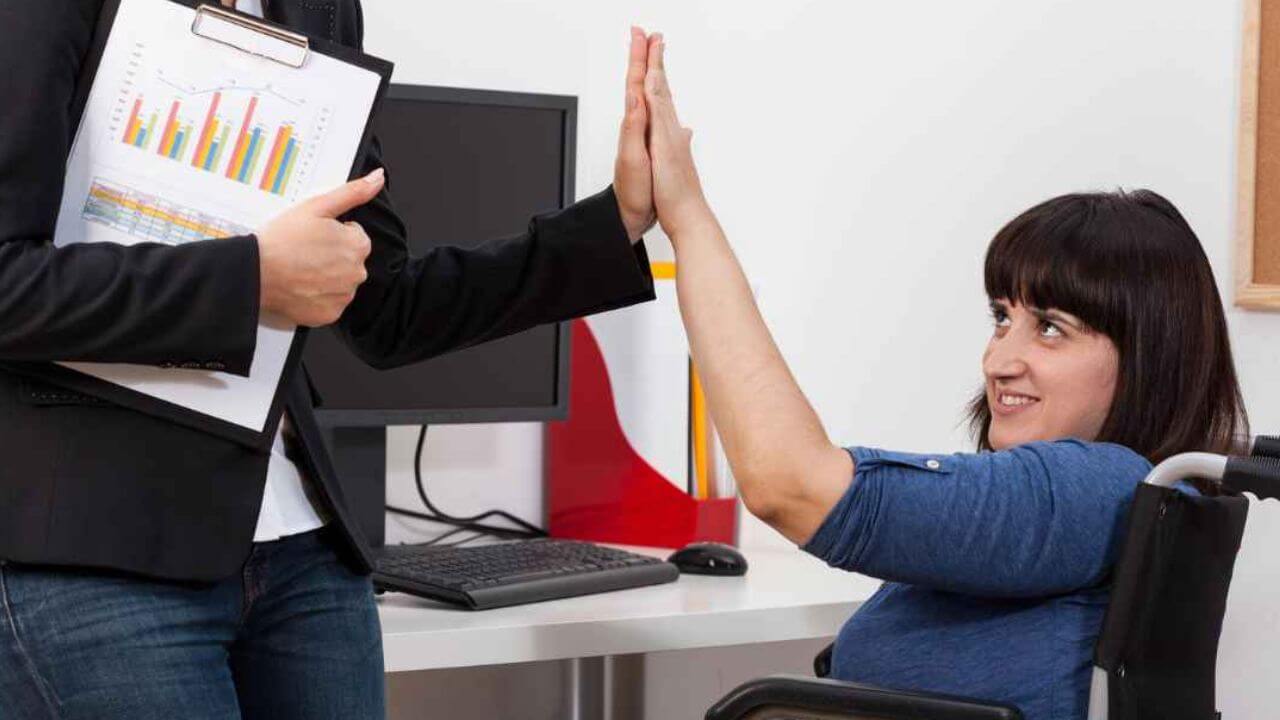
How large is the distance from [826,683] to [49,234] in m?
0.74

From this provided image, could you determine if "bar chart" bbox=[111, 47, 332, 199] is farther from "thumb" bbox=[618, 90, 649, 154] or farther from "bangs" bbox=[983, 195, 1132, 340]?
"bangs" bbox=[983, 195, 1132, 340]

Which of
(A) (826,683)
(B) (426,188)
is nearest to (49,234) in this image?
(A) (826,683)

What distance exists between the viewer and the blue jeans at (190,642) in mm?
965

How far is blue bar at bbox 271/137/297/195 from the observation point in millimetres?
1082

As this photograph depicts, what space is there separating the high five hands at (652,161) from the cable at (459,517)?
0.97 m

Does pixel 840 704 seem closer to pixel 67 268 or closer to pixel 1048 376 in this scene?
pixel 1048 376

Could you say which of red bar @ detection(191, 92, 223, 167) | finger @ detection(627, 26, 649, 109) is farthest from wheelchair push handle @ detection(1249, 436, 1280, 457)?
red bar @ detection(191, 92, 223, 167)

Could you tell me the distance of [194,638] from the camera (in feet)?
3.34

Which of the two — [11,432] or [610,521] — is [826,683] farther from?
[610,521]

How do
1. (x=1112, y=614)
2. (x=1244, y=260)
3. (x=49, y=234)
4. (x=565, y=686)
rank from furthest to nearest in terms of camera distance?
(x=565, y=686)
(x=1244, y=260)
(x=1112, y=614)
(x=49, y=234)

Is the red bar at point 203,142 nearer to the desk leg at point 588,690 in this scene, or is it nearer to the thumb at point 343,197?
the thumb at point 343,197

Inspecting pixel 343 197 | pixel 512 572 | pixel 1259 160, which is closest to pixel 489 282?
pixel 343 197

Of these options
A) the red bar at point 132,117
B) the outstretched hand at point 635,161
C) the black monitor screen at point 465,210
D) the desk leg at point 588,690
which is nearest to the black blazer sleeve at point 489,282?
the outstretched hand at point 635,161

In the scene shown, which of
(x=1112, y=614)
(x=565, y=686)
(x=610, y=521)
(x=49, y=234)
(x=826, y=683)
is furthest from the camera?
(x=565, y=686)
